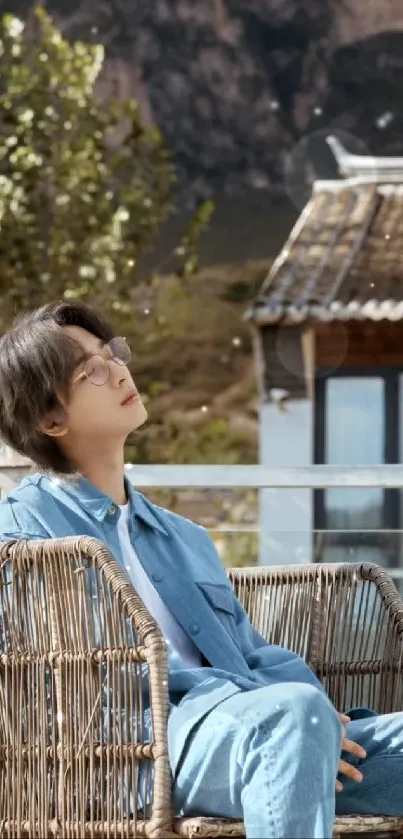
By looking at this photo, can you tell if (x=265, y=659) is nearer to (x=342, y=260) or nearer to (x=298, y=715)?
(x=298, y=715)

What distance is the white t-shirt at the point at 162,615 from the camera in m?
1.37

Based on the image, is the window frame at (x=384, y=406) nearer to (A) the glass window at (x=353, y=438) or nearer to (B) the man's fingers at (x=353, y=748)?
(A) the glass window at (x=353, y=438)

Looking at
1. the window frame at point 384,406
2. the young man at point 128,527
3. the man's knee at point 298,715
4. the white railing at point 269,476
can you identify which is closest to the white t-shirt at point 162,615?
the young man at point 128,527

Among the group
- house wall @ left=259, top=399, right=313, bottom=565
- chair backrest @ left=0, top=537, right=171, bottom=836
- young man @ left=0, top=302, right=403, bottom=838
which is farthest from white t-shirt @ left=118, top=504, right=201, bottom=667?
house wall @ left=259, top=399, right=313, bottom=565

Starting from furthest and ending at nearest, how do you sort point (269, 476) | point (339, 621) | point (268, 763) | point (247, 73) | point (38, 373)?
point (247, 73)
point (269, 476)
point (339, 621)
point (38, 373)
point (268, 763)

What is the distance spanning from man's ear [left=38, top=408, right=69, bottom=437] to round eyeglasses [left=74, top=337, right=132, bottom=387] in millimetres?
43

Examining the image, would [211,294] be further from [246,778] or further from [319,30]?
[246,778]

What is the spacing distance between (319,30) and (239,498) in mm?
2201

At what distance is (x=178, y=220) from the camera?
6.11m

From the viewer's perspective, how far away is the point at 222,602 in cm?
142

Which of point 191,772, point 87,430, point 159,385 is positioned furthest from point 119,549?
point 159,385

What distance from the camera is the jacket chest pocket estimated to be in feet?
4.60

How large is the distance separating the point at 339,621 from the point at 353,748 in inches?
14.5

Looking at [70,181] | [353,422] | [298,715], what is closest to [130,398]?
[298,715]
